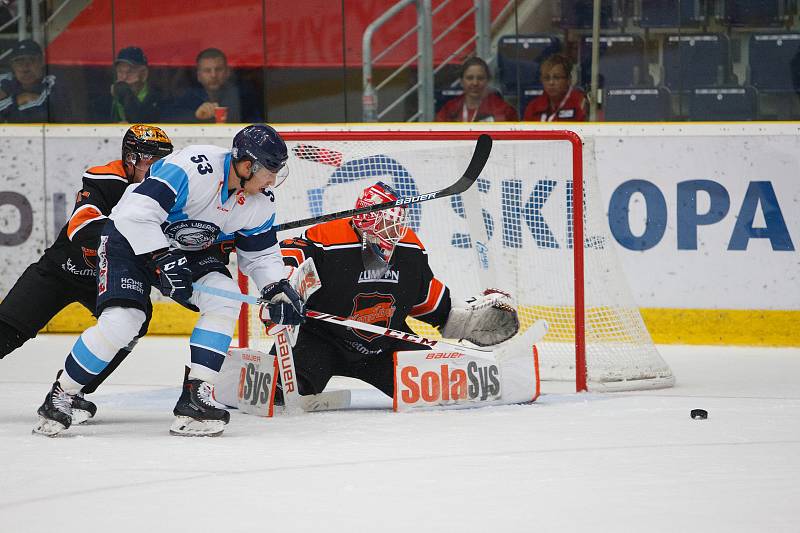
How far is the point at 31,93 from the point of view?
20.3 ft

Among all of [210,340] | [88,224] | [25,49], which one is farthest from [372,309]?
[25,49]

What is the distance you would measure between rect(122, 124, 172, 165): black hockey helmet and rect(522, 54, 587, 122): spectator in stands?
2.44 m

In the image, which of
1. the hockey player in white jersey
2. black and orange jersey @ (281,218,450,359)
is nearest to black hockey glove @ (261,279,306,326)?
the hockey player in white jersey

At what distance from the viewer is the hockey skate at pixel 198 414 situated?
3.54 metres

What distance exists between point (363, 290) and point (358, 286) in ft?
0.07

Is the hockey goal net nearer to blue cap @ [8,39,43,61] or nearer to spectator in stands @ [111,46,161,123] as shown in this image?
spectator in stands @ [111,46,161,123]

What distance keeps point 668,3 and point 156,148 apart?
2984 mm

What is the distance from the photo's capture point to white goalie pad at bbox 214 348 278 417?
3.97 meters

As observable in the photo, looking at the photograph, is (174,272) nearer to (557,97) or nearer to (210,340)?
(210,340)

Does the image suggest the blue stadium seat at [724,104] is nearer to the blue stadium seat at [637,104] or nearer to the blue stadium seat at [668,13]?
the blue stadium seat at [637,104]

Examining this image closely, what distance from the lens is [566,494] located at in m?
2.80

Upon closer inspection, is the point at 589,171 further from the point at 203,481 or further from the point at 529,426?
the point at 203,481

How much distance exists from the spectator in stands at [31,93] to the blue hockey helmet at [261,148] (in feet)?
9.42

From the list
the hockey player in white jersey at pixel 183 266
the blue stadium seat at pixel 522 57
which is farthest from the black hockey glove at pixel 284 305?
the blue stadium seat at pixel 522 57
